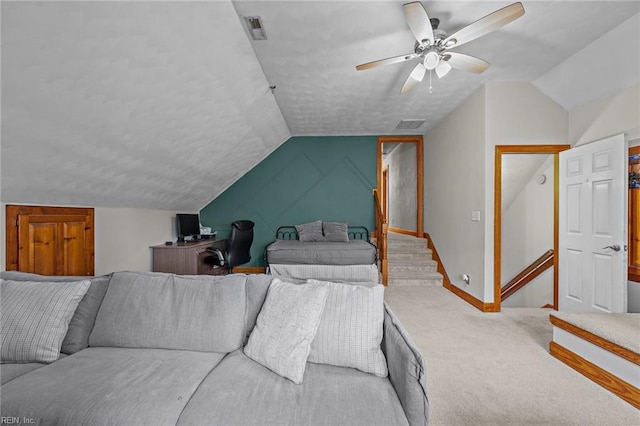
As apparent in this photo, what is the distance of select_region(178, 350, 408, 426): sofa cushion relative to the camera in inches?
45.3

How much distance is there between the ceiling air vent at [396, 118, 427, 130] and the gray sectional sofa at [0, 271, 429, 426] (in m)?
4.22

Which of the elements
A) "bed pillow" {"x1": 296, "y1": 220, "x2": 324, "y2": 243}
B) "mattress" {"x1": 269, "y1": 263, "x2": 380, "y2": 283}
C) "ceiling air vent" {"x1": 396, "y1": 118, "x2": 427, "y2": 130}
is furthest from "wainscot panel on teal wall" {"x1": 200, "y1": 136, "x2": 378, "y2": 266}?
"mattress" {"x1": 269, "y1": 263, "x2": 380, "y2": 283}

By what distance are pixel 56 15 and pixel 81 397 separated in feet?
6.10

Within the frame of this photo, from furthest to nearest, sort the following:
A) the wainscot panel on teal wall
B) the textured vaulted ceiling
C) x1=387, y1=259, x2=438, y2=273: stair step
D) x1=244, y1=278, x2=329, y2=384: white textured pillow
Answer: the wainscot panel on teal wall → x1=387, y1=259, x2=438, y2=273: stair step → the textured vaulted ceiling → x1=244, y1=278, x2=329, y2=384: white textured pillow

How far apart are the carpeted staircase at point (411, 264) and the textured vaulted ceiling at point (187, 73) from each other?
2618 mm

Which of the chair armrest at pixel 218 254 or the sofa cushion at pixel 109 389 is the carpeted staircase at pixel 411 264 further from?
the sofa cushion at pixel 109 389

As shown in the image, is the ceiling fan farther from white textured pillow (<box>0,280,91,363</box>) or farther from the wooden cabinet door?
the wooden cabinet door

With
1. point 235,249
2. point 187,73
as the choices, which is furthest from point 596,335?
point 235,249

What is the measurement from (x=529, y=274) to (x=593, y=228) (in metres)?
1.70

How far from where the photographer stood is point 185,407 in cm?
122

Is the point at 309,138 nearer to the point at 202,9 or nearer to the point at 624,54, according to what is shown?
the point at 202,9

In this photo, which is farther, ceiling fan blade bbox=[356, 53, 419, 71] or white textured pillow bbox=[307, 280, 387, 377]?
ceiling fan blade bbox=[356, 53, 419, 71]

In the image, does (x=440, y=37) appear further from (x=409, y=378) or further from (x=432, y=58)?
(x=409, y=378)

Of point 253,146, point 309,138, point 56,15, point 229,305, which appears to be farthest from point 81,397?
point 309,138
